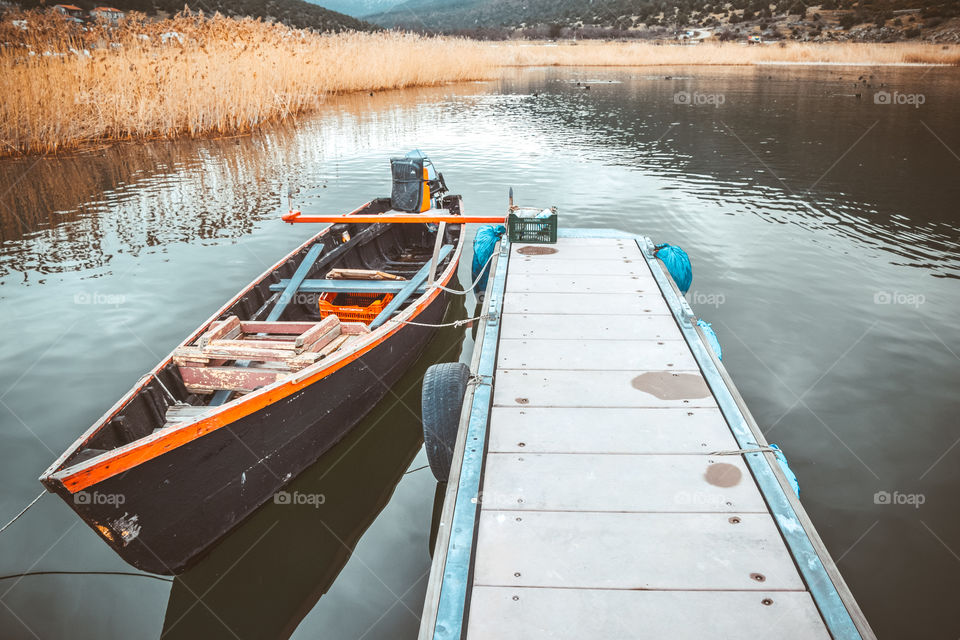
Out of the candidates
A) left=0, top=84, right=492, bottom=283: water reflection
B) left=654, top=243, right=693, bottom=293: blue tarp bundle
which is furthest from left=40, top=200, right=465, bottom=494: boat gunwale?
left=0, top=84, right=492, bottom=283: water reflection

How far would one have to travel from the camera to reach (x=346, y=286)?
694 cm

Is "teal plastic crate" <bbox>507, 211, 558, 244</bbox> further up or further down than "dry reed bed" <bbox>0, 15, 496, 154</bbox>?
further down

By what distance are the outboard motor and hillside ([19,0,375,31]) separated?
158ft

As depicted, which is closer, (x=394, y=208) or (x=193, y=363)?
(x=193, y=363)

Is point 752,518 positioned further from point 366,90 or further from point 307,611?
point 366,90

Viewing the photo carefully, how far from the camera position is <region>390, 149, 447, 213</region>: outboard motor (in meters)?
9.19

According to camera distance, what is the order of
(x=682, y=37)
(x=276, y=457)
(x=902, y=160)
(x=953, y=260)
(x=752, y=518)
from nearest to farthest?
1. (x=752, y=518)
2. (x=276, y=457)
3. (x=953, y=260)
4. (x=902, y=160)
5. (x=682, y=37)

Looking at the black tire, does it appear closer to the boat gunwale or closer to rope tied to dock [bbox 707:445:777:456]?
the boat gunwale

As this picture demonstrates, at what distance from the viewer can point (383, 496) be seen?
17.1ft

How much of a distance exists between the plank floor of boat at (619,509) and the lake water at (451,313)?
1512 millimetres

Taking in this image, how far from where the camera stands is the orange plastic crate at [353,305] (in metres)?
6.79

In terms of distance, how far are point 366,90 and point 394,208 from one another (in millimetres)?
20270

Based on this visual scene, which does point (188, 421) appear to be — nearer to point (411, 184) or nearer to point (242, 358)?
point (242, 358)

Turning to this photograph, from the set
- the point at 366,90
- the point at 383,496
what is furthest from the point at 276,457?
the point at 366,90
